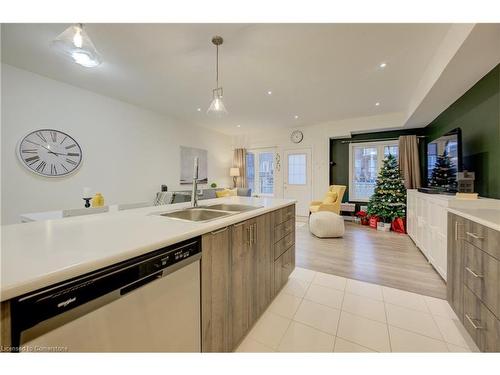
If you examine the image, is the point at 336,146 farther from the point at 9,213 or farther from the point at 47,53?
the point at 9,213

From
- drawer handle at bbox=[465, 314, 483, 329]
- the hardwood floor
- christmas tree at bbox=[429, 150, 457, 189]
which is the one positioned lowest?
the hardwood floor

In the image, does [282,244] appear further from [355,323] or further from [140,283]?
[140,283]

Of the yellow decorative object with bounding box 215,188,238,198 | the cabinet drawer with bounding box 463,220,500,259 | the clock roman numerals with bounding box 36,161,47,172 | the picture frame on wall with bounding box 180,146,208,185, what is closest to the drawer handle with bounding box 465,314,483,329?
the cabinet drawer with bounding box 463,220,500,259

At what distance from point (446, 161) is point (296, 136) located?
3738 mm

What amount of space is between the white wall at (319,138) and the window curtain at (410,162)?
42cm

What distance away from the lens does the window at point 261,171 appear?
22.1 ft

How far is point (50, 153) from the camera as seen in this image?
3123 millimetres

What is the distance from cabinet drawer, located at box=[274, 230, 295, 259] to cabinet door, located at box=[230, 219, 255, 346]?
0.45m

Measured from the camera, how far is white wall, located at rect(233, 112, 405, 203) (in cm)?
488

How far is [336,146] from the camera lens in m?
5.83

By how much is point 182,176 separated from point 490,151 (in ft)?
17.5

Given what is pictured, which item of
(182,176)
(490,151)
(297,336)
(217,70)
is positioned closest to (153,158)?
(182,176)

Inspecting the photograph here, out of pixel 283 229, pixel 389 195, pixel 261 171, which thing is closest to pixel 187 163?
pixel 261 171

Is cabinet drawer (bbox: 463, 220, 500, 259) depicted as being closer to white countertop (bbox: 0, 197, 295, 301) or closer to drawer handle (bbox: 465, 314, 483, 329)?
drawer handle (bbox: 465, 314, 483, 329)
